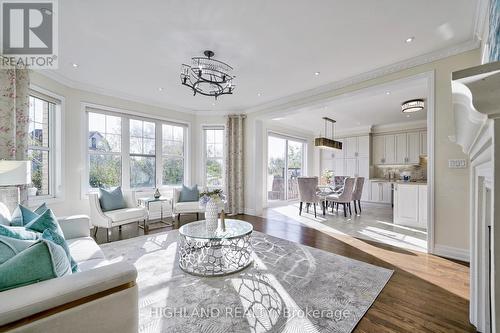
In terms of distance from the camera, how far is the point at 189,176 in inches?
239

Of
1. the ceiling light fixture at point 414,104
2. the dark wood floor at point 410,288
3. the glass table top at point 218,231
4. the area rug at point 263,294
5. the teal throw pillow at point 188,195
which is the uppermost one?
the ceiling light fixture at point 414,104

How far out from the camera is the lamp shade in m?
2.55

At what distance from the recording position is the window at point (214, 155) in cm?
625

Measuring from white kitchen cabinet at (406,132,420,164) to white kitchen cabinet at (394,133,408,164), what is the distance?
8 centimetres

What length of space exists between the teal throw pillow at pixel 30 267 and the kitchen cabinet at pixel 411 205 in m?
5.55

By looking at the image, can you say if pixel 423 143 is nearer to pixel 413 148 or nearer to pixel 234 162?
pixel 413 148

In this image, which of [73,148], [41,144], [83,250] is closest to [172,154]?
[73,148]

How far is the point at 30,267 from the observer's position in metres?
1.03

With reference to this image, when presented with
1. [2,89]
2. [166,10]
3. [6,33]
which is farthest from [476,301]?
[2,89]

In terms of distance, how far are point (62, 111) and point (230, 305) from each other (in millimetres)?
4427

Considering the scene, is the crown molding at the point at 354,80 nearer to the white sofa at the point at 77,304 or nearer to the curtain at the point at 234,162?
the curtain at the point at 234,162

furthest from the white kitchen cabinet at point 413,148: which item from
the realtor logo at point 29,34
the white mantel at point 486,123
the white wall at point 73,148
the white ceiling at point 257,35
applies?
the realtor logo at point 29,34

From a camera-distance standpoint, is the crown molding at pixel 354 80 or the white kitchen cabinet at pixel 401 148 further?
the white kitchen cabinet at pixel 401 148

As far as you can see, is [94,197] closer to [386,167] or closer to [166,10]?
[166,10]
